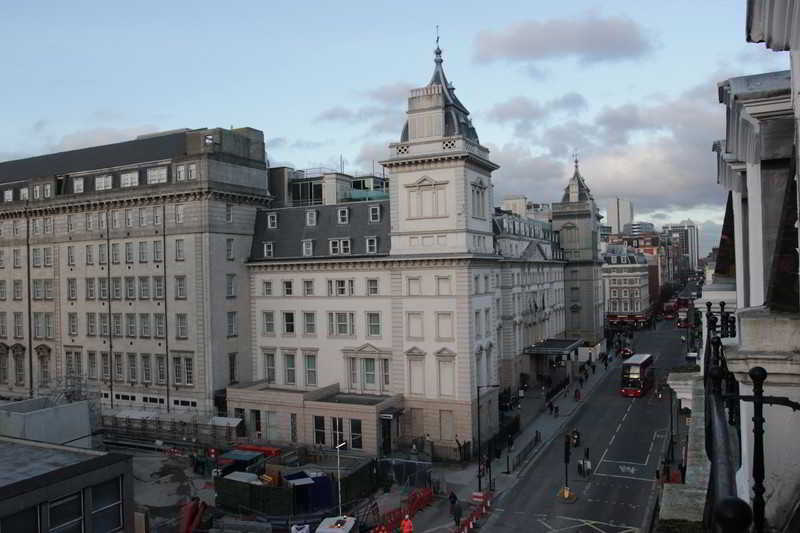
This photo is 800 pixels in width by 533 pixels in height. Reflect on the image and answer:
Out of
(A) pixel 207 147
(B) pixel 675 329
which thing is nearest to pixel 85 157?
(A) pixel 207 147

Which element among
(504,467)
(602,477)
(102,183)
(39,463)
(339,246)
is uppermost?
(102,183)

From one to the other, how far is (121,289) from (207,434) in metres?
14.0

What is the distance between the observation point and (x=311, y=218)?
2030 inches

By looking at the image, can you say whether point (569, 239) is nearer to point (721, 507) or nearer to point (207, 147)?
point (207, 147)

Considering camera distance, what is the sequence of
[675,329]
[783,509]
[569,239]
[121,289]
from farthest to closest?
[675,329] → [569,239] → [121,289] → [783,509]

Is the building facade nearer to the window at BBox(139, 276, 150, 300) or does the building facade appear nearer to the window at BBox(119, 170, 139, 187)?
the window at BBox(139, 276, 150, 300)

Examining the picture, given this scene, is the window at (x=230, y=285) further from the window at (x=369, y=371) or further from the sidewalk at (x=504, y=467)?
the sidewalk at (x=504, y=467)

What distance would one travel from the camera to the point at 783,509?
6641 mm

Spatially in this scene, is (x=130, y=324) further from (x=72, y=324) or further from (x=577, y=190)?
(x=577, y=190)

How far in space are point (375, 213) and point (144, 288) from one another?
19.0 metres

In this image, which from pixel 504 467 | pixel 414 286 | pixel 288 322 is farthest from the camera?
pixel 288 322

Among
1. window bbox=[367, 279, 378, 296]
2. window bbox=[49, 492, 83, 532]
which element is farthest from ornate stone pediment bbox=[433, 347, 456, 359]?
window bbox=[49, 492, 83, 532]

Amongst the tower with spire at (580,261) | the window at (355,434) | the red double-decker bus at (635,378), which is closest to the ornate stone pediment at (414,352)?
the window at (355,434)

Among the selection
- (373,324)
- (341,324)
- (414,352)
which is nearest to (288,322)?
(341,324)
